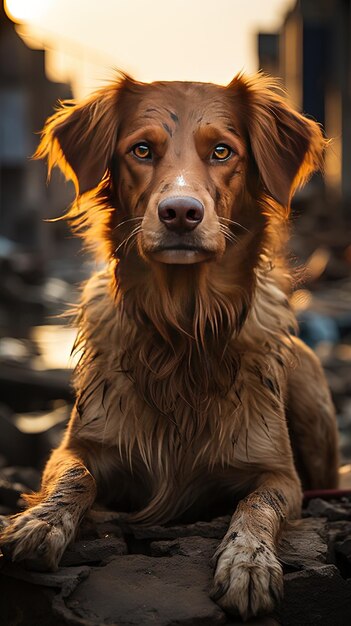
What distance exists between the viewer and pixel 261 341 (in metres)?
3.98

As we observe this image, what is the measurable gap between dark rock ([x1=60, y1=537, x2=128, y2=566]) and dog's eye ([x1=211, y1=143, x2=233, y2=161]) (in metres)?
1.50

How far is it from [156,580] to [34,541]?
1.38ft

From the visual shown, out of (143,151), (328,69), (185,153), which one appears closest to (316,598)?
(185,153)

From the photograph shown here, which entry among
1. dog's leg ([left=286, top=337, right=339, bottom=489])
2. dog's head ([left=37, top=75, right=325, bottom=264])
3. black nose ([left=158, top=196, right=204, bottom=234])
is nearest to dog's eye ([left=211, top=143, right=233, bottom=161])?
dog's head ([left=37, top=75, right=325, bottom=264])

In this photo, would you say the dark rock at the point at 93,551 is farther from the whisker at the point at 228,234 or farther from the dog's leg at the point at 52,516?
the whisker at the point at 228,234

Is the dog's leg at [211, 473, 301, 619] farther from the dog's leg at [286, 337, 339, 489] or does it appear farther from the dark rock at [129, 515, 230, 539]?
the dog's leg at [286, 337, 339, 489]

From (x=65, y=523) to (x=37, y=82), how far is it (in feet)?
109

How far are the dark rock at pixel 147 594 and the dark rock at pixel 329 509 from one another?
0.97 m

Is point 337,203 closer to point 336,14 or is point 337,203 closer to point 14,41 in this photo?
point 336,14

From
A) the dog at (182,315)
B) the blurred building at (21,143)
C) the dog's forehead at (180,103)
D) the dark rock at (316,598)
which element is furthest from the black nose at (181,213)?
the blurred building at (21,143)

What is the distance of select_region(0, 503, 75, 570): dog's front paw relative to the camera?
304 cm

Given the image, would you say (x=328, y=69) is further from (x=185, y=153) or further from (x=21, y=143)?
(x=185, y=153)

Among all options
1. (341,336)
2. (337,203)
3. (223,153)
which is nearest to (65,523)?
(223,153)

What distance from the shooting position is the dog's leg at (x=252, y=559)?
9.56 ft
